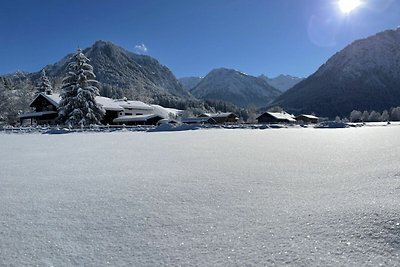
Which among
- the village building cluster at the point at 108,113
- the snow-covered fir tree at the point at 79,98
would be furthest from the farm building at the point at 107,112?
the snow-covered fir tree at the point at 79,98

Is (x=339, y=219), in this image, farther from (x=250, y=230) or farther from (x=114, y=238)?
(x=114, y=238)

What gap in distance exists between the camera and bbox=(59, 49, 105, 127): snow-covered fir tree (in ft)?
122

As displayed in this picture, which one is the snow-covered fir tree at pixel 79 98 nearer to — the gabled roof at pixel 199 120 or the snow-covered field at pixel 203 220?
the snow-covered field at pixel 203 220

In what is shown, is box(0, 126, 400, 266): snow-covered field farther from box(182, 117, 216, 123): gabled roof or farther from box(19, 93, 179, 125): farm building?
box(182, 117, 216, 123): gabled roof

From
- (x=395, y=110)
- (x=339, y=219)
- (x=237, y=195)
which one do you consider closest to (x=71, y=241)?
(x=237, y=195)

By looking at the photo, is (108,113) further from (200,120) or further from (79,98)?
(200,120)

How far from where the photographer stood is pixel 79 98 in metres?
37.4

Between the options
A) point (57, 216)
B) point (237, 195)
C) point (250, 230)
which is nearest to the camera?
point (250, 230)

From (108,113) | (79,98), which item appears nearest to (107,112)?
(108,113)

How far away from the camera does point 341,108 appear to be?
7195 inches

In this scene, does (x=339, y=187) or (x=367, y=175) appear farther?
(x=367, y=175)

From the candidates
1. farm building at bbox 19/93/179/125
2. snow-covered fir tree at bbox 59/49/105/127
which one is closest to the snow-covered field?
snow-covered fir tree at bbox 59/49/105/127

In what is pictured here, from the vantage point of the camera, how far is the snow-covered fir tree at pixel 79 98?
37.2m

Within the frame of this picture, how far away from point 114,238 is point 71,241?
34cm
